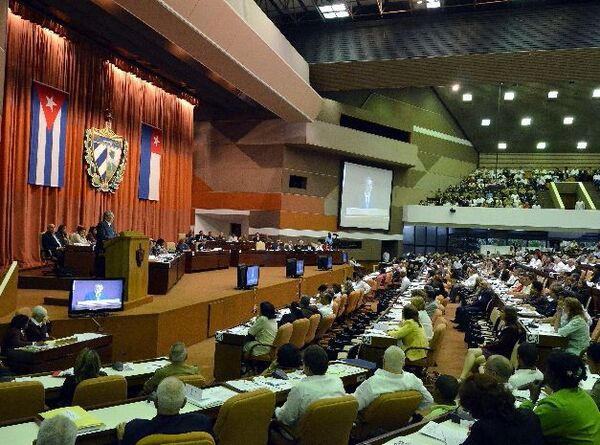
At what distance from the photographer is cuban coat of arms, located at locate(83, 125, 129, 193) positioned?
47.3 feet

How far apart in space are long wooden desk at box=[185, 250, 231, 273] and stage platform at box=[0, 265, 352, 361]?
A: 2.34 ft

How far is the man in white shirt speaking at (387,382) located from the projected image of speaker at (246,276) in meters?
7.39

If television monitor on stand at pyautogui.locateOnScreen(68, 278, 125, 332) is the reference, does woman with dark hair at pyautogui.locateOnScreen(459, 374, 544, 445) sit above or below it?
above

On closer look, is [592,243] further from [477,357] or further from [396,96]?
[477,357]

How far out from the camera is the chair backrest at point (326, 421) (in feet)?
11.9

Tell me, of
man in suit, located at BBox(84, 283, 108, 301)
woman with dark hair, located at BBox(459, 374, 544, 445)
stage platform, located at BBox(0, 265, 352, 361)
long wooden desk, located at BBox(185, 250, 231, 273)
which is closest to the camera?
woman with dark hair, located at BBox(459, 374, 544, 445)

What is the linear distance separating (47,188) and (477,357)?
1088 centimetres

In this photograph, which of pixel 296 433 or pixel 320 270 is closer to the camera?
pixel 296 433

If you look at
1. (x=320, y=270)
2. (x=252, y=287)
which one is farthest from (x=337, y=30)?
(x=252, y=287)

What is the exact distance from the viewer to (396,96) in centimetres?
2672

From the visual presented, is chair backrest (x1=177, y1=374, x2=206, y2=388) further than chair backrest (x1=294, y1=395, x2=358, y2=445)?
Yes

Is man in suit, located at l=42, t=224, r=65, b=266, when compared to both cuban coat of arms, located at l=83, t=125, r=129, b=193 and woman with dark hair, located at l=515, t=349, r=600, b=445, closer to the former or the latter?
cuban coat of arms, located at l=83, t=125, r=129, b=193

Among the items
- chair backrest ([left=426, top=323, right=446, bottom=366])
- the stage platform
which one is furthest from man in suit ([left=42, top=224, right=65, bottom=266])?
chair backrest ([left=426, top=323, right=446, bottom=366])

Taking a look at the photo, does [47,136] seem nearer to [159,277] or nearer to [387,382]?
[159,277]
